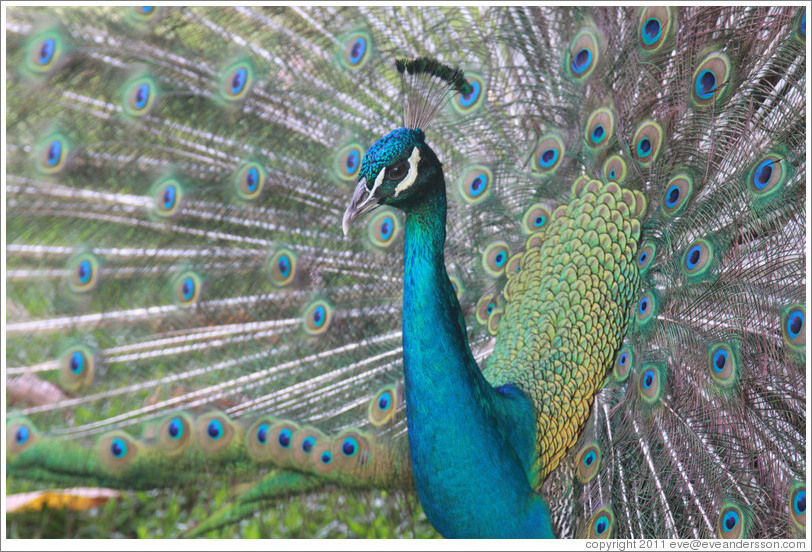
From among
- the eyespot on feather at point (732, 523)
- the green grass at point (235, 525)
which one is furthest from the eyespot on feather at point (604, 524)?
the green grass at point (235, 525)

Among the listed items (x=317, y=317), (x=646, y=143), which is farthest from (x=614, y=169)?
(x=317, y=317)

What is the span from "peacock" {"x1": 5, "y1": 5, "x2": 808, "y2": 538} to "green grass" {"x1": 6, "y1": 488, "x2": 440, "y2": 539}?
51mm

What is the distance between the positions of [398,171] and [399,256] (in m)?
0.61

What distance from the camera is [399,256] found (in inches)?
87.4

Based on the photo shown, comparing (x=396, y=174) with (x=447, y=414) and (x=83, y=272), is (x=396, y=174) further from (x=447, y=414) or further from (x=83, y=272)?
(x=83, y=272)

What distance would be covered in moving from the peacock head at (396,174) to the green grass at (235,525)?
101cm

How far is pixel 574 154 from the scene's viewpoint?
83.0 inches

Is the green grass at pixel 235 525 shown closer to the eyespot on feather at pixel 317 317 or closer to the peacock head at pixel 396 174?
the eyespot on feather at pixel 317 317

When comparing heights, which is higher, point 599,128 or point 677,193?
point 599,128

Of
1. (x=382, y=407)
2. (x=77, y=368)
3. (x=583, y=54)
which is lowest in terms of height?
(x=382, y=407)

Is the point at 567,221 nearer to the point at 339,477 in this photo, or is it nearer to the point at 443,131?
the point at 443,131

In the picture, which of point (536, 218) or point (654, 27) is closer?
point (654, 27)

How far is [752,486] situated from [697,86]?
1094mm

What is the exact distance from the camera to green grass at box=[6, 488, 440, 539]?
2.20 meters
